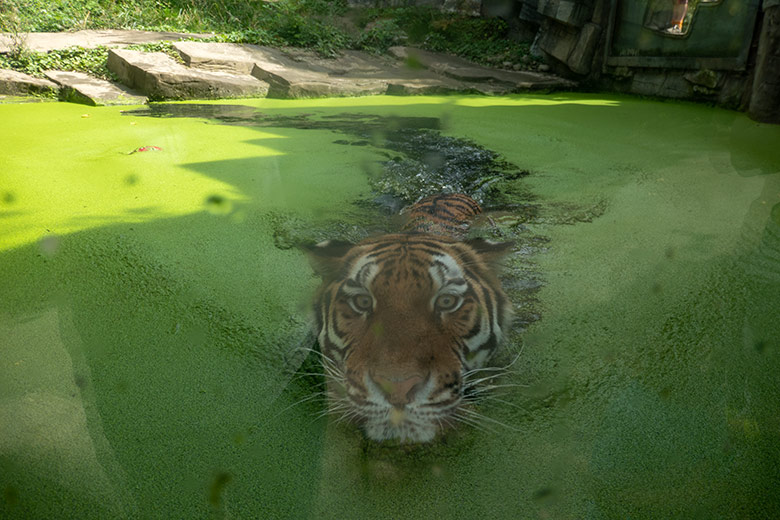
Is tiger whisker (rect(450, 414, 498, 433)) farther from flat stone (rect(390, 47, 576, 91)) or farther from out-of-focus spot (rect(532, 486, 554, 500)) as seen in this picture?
flat stone (rect(390, 47, 576, 91))

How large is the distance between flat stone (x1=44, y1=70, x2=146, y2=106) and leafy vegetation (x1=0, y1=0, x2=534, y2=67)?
2.18m

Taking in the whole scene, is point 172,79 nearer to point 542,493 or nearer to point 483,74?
point 483,74

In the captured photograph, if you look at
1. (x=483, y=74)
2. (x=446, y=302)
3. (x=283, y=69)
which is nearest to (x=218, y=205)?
(x=446, y=302)

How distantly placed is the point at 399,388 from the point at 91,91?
759cm

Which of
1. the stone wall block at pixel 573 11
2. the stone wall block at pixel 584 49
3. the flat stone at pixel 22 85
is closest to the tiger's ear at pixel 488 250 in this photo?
the flat stone at pixel 22 85

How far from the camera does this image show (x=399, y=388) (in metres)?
1.27

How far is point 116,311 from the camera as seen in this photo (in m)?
2.00

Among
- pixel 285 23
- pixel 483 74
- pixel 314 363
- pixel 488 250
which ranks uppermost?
pixel 285 23

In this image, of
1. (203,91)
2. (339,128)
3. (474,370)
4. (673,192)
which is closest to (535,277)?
(474,370)

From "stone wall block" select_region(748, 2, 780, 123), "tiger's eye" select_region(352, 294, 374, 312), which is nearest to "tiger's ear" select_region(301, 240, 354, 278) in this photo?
"tiger's eye" select_region(352, 294, 374, 312)

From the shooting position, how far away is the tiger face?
4.35 feet

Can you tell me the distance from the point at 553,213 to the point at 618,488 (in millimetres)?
2130

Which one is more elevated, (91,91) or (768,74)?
(768,74)

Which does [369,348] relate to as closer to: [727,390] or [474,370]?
[474,370]
